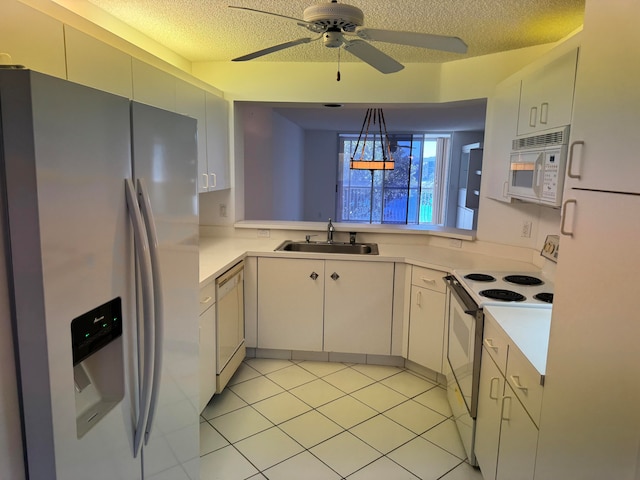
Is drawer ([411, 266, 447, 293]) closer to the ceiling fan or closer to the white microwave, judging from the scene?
the white microwave

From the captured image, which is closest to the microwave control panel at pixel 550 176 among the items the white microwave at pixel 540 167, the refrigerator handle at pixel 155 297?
the white microwave at pixel 540 167

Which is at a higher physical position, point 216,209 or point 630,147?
point 630,147

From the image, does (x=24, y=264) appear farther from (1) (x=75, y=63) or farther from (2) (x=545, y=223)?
(2) (x=545, y=223)

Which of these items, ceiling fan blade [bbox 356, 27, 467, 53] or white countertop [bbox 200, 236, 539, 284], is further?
white countertop [bbox 200, 236, 539, 284]

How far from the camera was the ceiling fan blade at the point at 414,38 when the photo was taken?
1.80 meters

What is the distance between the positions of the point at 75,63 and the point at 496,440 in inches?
89.4

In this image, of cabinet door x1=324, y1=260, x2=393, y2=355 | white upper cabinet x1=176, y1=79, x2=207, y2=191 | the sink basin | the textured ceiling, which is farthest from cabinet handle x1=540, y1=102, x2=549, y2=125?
white upper cabinet x1=176, y1=79, x2=207, y2=191

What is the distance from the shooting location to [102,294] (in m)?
1.08

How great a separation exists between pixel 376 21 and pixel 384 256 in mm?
1529

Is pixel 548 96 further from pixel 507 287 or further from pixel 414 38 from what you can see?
pixel 507 287

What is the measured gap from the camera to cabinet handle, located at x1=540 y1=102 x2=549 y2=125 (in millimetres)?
2141

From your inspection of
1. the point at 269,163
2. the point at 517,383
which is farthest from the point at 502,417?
the point at 269,163

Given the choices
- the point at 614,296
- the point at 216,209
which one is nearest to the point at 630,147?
the point at 614,296

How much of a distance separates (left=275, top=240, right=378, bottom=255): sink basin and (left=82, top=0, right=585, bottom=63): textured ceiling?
1477 mm
